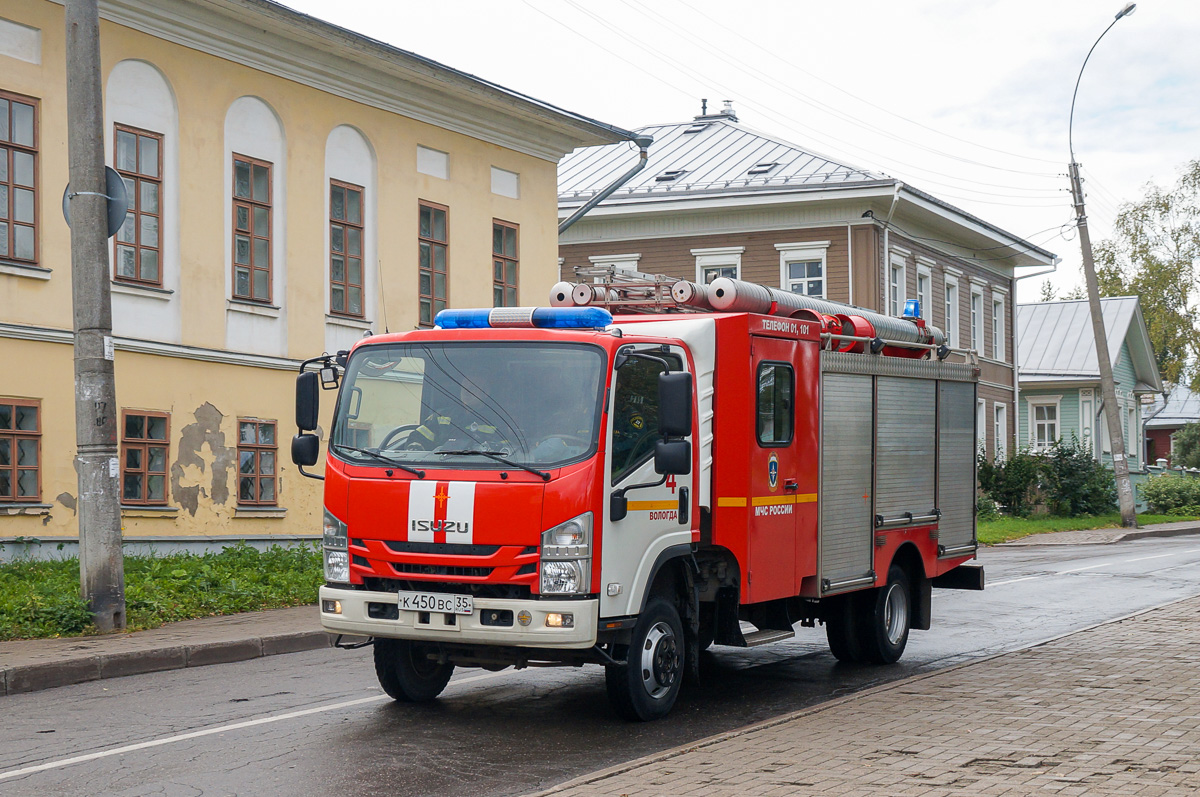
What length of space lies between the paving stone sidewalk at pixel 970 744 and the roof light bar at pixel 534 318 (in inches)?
101

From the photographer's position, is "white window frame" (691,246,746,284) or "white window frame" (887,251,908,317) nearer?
"white window frame" (887,251,908,317)

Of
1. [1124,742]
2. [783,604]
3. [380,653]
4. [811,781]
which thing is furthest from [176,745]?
[1124,742]

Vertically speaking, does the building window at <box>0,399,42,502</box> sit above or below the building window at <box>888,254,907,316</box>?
below

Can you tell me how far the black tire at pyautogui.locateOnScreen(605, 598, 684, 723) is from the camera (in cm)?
801

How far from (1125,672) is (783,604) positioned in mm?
2560

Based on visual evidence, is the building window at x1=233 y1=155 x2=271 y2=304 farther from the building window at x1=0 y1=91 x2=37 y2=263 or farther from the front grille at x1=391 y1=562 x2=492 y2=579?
the front grille at x1=391 y1=562 x2=492 y2=579

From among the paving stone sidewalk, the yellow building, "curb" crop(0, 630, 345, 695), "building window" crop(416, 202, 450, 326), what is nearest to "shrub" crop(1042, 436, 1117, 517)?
the yellow building

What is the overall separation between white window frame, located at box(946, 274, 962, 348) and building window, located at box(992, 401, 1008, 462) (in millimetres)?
4262

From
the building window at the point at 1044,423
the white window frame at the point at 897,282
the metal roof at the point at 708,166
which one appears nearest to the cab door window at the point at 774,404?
the metal roof at the point at 708,166

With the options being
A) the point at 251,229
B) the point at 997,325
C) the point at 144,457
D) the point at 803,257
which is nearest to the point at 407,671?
the point at 144,457

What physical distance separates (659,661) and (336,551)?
6.82ft

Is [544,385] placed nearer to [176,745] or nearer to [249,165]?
[176,745]

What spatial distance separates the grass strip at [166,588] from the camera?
11.8 metres

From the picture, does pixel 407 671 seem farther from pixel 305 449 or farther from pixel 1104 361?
pixel 1104 361
